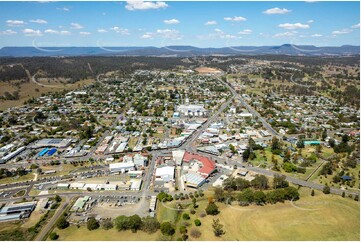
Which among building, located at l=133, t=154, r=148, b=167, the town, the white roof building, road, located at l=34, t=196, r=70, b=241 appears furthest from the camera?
the white roof building

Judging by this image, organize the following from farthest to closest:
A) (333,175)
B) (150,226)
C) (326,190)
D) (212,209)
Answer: (333,175)
(326,190)
(212,209)
(150,226)

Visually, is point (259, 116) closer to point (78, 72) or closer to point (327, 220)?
point (327, 220)

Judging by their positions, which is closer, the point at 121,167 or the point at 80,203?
the point at 80,203

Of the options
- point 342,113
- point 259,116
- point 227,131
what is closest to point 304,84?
point 342,113

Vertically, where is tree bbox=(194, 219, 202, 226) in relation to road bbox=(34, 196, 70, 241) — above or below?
above

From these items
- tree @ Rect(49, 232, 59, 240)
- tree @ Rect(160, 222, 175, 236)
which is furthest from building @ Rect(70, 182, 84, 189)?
tree @ Rect(160, 222, 175, 236)

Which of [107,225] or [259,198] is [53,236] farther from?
[259,198]

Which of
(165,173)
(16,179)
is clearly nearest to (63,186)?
(16,179)

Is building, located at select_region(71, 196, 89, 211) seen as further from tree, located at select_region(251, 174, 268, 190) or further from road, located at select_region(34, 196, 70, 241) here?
tree, located at select_region(251, 174, 268, 190)

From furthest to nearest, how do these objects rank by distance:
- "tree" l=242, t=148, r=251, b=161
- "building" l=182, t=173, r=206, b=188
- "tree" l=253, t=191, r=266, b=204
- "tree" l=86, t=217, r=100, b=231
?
"tree" l=242, t=148, r=251, b=161 < "building" l=182, t=173, r=206, b=188 < "tree" l=253, t=191, r=266, b=204 < "tree" l=86, t=217, r=100, b=231
